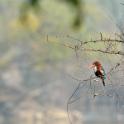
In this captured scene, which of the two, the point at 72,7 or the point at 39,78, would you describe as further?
the point at 39,78

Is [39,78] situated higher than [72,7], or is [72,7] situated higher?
[39,78]

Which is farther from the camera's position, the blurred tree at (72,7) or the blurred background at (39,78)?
the blurred background at (39,78)

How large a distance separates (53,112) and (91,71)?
21.2 m

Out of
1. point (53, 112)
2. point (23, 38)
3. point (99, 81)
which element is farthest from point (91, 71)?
point (23, 38)

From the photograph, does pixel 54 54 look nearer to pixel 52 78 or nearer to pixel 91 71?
pixel 52 78

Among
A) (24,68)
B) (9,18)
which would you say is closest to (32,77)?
(24,68)

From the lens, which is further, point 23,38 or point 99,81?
point 23,38

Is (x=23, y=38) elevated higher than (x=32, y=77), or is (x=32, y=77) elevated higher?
(x=23, y=38)

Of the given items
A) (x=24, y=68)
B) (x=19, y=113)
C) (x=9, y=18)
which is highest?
(x=9, y=18)

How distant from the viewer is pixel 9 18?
93.5 ft

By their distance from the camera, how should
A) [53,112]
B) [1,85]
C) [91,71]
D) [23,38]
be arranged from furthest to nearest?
[23,38], [1,85], [53,112], [91,71]

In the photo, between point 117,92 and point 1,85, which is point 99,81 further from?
point 1,85

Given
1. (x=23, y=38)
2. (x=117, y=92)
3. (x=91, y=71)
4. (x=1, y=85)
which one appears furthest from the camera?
(x=23, y=38)

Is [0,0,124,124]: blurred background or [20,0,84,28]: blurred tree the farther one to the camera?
[0,0,124,124]: blurred background
